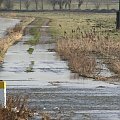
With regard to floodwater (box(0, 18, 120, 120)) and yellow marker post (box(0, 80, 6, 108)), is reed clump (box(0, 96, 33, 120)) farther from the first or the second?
floodwater (box(0, 18, 120, 120))

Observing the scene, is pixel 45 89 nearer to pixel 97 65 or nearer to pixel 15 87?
pixel 15 87

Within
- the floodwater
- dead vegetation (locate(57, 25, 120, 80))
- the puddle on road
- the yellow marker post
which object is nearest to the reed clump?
the yellow marker post

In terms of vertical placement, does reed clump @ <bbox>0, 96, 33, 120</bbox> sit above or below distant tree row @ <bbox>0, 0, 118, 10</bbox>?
above

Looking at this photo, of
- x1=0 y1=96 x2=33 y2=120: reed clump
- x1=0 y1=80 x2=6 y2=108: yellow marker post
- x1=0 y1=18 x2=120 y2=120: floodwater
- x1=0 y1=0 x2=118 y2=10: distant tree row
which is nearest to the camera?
x1=0 y1=96 x2=33 y2=120: reed clump

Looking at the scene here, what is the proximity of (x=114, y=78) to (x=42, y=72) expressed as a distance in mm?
2912

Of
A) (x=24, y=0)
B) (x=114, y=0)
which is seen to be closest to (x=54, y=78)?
(x=24, y=0)

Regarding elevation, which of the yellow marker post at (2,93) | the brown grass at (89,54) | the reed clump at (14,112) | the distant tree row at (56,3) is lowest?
the distant tree row at (56,3)

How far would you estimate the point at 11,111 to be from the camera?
36.3 ft

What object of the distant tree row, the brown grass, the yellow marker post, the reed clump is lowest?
the distant tree row

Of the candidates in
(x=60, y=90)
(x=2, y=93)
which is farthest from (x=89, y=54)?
(x=2, y=93)

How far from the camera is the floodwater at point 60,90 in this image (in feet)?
41.2

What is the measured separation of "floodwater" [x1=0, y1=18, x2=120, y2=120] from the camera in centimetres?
1257

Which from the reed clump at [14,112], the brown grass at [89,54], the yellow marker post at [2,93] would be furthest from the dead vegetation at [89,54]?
the yellow marker post at [2,93]

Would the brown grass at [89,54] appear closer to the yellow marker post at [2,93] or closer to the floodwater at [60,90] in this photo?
the floodwater at [60,90]
